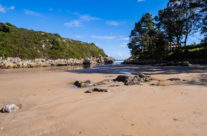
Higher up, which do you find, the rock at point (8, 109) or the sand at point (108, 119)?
the rock at point (8, 109)

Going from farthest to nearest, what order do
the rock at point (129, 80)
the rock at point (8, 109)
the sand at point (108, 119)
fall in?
the rock at point (129, 80) < the rock at point (8, 109) < the sand at point (108, 119)

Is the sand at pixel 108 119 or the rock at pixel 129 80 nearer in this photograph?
the sand at pixel 108 119

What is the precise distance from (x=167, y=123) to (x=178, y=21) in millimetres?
25836

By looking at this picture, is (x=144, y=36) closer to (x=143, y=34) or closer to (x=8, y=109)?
(x=143, y=34)

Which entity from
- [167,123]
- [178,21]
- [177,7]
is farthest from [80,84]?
[177,7]

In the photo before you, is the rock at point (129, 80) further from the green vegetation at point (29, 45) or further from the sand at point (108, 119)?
the green vegetation at point (29, 45)

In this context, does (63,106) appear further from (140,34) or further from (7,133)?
(140,34)

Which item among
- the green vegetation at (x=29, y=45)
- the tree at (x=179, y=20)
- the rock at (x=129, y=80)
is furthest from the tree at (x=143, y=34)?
the rock at (x=129, y=80)

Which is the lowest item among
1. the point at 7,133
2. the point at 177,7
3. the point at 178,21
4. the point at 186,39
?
the point at 7,133

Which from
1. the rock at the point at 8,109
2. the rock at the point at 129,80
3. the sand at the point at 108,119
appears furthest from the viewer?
the rock at the point at 129,80

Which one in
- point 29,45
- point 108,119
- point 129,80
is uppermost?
point 29,45

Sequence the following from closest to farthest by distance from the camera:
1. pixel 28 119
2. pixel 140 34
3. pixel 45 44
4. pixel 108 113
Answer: pixel 28 119
pixel 108 113
pixel 45 44
pixel 140 34

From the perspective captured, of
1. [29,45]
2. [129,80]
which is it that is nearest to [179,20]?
[129,80]

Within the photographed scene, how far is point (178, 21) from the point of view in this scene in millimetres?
22047
